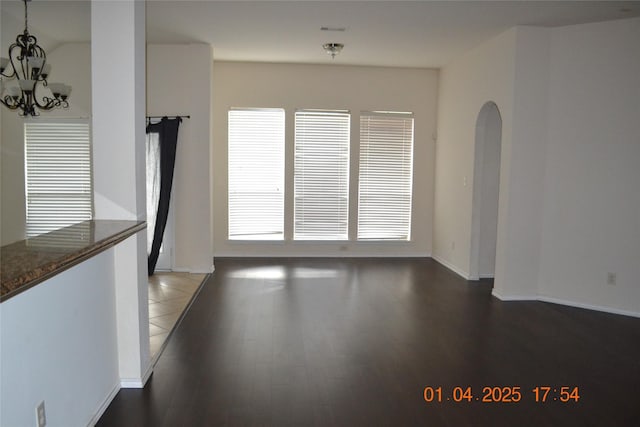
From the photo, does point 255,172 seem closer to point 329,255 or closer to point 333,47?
point 329,255

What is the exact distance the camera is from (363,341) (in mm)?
4008

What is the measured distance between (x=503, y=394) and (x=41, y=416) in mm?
2536

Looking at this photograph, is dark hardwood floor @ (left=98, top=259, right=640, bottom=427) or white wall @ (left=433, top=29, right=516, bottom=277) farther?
white wall @ (left=433, top=29, right=516, bottom=277)

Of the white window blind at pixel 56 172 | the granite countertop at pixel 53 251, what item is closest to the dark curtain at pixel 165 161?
the white window blind at pixel 56 172

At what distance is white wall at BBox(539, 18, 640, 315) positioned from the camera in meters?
4.68

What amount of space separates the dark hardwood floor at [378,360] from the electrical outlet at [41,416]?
2.00ft

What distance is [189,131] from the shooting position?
6.22 metres

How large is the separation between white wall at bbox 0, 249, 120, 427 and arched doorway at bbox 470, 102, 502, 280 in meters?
4.40

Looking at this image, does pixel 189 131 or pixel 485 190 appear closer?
pixel 485 190

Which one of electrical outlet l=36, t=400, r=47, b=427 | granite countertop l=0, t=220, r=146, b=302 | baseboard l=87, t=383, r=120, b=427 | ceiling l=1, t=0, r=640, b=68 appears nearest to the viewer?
granite countertop l=0, t=220, r=146, b=302

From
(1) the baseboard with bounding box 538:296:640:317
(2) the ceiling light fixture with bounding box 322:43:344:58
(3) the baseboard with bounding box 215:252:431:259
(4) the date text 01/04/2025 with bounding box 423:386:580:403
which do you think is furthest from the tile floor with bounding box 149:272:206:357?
(1) the baseboard with bounding box 538:296:640:317

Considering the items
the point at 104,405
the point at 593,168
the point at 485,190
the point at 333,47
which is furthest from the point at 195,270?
the point at 593,168

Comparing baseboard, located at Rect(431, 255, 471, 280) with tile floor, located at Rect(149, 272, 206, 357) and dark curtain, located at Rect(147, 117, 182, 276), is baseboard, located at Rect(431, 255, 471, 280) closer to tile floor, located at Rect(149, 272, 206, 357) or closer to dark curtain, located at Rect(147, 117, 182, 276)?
tile floor, located at Rect(149, 272, 206, 357)

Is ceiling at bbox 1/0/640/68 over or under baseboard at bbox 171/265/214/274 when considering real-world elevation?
over
